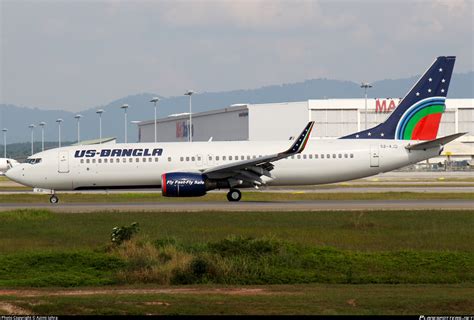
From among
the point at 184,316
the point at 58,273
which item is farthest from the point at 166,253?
the point at 184,316

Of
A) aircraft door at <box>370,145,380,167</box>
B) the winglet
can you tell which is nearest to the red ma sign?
aircraft door at <box>370,145,380,167</box>

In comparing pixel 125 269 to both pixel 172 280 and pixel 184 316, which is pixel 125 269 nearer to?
pixel 172 280

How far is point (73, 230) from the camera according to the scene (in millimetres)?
32438

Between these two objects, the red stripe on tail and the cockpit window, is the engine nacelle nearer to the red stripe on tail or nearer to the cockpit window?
the cockpit window

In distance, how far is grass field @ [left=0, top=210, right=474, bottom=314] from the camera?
17312 mm

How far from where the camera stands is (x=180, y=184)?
4516 cm

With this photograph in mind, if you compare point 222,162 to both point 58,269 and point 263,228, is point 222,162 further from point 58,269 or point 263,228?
point 58,269

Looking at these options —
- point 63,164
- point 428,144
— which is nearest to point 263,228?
point 428,144

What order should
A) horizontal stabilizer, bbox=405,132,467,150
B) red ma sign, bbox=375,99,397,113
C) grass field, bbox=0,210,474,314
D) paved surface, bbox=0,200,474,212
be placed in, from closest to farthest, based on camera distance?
grass field, bbox=0,210,474,314, paved surface, bbox=0,200,474,212, horizontal stabilizer, bbox=405,132,467,150, red ma sign, bbox=375,99,397,113

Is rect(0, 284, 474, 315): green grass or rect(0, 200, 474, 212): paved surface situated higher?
rect(0, 200, 474, 212): paved surface

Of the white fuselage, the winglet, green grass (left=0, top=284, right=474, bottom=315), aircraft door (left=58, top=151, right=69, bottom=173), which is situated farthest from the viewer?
aircraft door (left=58, top=151, right=69, bottom=173)

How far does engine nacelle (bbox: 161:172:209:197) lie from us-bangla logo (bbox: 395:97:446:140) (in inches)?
488

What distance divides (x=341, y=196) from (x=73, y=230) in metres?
23.3

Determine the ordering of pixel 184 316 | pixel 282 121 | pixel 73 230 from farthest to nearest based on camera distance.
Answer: pixel 282 121
pixel 73 230
pixel 184 316
